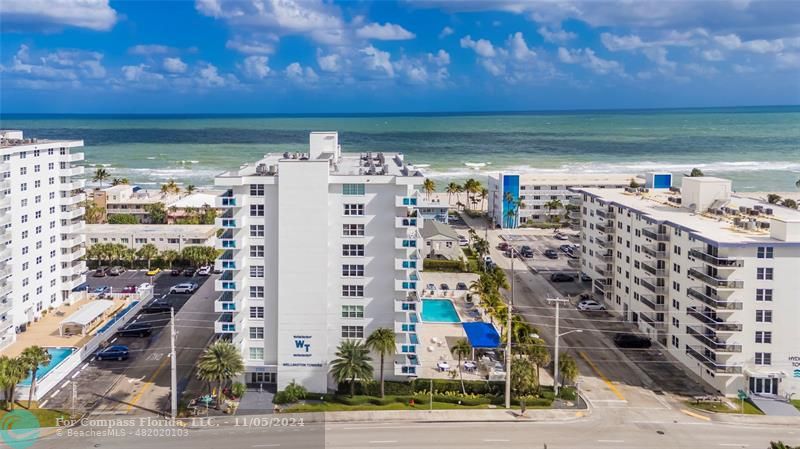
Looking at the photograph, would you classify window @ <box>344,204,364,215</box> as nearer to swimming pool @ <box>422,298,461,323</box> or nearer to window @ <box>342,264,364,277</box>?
window @ <box>342,264,364,277</box>

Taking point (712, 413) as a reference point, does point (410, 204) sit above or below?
above

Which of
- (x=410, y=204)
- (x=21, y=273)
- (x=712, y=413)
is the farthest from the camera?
(x=21, y=273)

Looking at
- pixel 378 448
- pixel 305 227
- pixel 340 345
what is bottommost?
pixel 378 448

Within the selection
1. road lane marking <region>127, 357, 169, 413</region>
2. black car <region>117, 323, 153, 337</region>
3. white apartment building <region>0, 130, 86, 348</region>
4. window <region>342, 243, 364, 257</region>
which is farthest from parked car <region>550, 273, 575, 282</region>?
white apartment building <region>0, 130, 86, 348</region>

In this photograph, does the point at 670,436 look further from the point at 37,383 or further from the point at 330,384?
the point at 37,383

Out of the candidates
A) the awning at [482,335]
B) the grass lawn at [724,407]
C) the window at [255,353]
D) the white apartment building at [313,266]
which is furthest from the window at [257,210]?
the grass lawn at [724,407]

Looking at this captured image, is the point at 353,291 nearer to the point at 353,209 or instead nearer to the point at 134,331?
the point at 353,209

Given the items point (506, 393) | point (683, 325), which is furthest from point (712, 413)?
point (506, 393)
